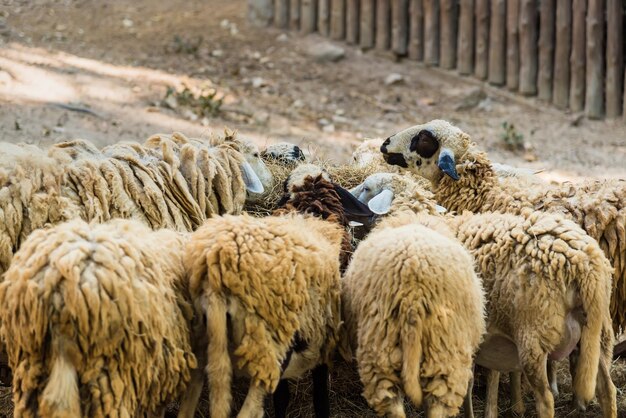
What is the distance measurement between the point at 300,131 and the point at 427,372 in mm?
7017

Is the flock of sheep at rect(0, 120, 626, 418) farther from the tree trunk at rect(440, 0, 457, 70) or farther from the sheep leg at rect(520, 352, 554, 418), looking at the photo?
the tree trunk at rect(440, 0, 457, 70)

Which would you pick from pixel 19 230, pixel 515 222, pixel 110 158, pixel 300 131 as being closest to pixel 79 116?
pixel 300 131

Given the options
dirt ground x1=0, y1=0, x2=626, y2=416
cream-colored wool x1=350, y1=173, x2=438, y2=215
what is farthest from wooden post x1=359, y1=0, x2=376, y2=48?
cream-colored wool x1=350, y1=173, x2=438, y2=215

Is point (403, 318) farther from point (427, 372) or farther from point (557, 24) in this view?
point (557, 24)

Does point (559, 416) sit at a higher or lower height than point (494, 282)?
lower

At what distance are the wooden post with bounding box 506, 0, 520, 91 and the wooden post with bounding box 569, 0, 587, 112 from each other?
711mm

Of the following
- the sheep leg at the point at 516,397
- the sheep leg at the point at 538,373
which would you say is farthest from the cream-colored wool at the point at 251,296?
the sheep leg at the point at 516,397

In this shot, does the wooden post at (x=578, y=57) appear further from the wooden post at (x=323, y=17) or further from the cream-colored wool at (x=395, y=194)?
the cream-colored wool at (x=395, y=194)

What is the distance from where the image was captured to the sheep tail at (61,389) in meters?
4.17

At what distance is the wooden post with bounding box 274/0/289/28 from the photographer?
1422 centimetres

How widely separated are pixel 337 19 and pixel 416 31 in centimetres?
120

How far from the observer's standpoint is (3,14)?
13555 mm

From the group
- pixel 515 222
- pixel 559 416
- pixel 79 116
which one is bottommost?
pixel 559 416

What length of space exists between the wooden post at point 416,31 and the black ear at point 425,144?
258 inches
